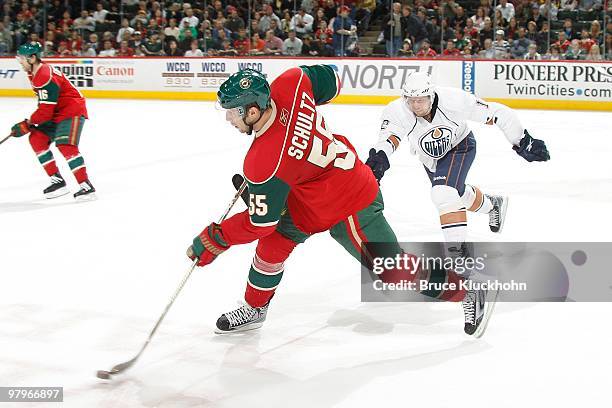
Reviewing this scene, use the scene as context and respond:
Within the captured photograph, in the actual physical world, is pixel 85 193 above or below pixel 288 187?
below

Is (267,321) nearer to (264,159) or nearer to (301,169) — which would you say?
(301,169)

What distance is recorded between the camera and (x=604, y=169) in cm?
786

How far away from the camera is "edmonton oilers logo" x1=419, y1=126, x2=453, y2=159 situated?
4367 millimetres

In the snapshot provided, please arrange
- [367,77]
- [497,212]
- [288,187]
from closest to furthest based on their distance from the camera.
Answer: [288,187], [497,212], [367,77]

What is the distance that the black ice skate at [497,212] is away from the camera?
518 cm

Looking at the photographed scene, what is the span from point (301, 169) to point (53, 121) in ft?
13.5

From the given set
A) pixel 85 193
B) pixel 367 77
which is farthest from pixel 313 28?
pixel 85 193

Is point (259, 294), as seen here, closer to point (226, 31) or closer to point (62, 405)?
point (62, 405)

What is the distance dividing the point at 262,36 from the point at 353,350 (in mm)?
11838

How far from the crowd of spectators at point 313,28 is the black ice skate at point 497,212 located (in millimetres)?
8053

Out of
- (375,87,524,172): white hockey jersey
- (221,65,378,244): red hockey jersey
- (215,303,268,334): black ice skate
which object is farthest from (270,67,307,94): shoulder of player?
(215,303,268,334): black ice skate

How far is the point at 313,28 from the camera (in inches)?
585

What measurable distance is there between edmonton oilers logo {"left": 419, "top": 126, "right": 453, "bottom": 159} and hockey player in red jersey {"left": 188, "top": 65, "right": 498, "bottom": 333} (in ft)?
2.52

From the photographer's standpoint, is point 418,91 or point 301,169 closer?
point 301,169
